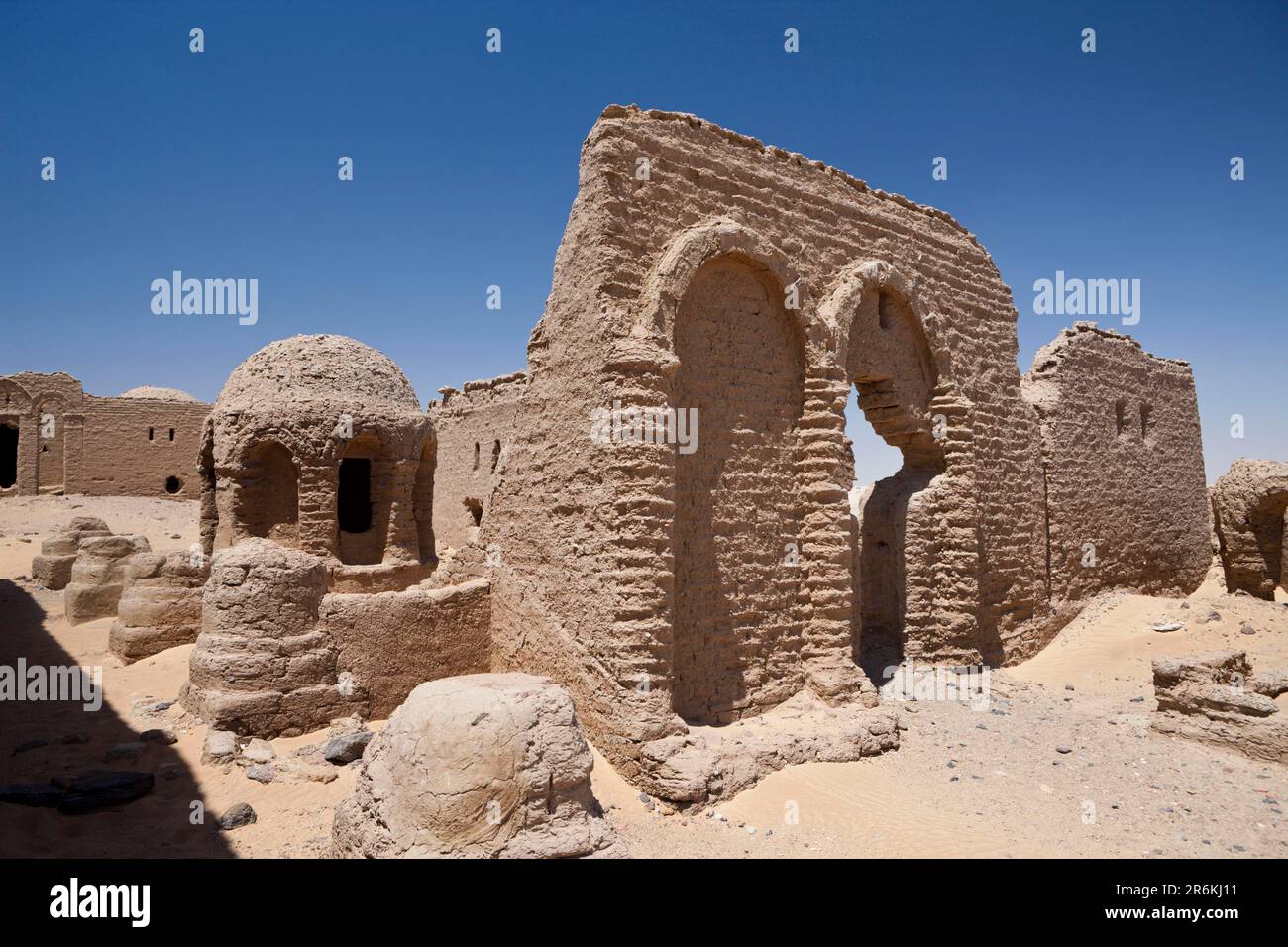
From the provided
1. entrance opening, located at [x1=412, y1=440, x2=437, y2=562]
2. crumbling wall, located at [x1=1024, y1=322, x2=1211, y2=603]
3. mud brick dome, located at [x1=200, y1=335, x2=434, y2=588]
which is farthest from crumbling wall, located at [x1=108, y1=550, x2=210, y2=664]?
crumbling wall, located at [x1=1024, y1=322, x2=1211, y2=603]

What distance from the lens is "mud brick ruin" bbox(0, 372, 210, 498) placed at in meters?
24.4

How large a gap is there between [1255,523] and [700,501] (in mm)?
9798

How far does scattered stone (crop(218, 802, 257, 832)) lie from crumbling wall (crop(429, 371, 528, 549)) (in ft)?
40.1

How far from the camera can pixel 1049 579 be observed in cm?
1120

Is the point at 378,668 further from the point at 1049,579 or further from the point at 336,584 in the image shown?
the point at 1049,579

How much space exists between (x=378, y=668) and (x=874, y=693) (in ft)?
17.4

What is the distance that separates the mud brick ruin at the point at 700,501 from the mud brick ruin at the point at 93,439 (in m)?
16.0

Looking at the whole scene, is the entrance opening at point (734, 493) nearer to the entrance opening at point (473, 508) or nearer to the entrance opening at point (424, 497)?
the entrance opening at point (424, 497)

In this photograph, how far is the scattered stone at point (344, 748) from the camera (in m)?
6.63

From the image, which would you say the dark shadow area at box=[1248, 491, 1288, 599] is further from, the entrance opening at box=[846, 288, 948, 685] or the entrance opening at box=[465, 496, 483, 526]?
the entrance opening at box=[465, 496, 483, 526]

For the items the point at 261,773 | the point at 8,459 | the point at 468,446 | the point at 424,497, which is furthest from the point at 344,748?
the point at 8,459

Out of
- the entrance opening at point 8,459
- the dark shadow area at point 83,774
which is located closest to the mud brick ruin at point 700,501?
the dark shadow area at point 83,774
